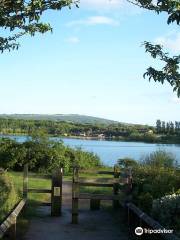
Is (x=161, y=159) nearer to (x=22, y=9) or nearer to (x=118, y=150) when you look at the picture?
(x=22, y=9)

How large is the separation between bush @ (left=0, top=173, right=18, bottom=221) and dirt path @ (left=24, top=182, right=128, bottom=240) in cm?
64

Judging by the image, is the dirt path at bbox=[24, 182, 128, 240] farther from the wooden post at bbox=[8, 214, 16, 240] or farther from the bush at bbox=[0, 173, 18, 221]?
the wooden post at bbox=[8, 214, 16, 240]

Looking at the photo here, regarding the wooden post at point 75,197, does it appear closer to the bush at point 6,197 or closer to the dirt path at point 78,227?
the dirt path at point 78,227

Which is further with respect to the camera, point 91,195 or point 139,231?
point 91,195

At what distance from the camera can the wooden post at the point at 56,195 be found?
14883 millimetres

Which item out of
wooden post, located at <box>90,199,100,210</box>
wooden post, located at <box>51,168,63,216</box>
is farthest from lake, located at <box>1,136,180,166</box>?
wooden post, located at <box>51,168,63,216</box>

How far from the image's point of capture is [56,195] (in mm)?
15047

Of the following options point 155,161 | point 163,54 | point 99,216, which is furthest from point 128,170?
point 155,161

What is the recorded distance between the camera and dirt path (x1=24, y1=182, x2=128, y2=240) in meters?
12.1

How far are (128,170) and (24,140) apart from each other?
53.1ft

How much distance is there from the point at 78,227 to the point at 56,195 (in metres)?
1.77

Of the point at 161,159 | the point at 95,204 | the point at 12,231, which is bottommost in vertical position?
the point at 95,204

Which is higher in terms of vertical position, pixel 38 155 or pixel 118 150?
pixel 38 155

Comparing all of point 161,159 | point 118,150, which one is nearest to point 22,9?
point 161,159
